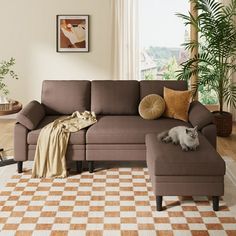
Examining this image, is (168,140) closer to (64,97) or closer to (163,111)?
(163,111)

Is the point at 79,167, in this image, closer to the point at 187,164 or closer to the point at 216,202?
the point at 187,164

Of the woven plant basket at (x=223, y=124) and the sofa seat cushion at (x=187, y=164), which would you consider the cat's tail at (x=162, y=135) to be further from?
the woven plant basket at (x=223, y=124)

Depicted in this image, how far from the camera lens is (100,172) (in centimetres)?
504

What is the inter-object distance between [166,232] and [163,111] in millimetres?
1949

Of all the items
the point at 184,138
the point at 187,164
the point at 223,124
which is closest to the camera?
the point at 187,164

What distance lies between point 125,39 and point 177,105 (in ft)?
7.71

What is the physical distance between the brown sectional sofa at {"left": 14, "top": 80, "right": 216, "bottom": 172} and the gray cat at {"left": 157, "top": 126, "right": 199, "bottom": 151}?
18.9 inches

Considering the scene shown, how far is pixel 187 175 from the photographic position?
157 inches

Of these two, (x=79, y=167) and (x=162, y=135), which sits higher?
(x=162, y=135)

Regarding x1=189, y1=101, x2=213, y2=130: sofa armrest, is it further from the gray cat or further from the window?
the window

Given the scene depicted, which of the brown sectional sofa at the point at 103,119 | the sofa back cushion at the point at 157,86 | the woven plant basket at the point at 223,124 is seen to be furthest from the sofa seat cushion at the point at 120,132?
the woven plant basket at the point at 223,124

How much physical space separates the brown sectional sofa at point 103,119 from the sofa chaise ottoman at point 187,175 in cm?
91

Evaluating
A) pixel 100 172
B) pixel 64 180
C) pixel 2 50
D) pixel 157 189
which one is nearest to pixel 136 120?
pixel 100 172

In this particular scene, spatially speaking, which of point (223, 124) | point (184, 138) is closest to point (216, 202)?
point (184, 138)
